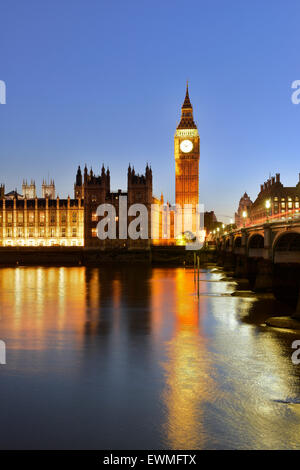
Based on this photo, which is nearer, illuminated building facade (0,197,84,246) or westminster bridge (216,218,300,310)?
westminster bridge (216,218,300,310)

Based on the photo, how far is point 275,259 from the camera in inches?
1841

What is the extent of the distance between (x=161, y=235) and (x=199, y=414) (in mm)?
149992

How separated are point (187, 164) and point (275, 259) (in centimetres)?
12932

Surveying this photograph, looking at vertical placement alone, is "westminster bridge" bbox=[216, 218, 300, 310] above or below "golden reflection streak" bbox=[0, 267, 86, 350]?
above

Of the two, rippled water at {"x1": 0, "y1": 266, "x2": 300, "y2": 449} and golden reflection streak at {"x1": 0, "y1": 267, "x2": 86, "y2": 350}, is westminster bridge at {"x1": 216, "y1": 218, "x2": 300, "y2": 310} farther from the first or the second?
golden reflection streak at {"x1": 0, "y1": 267, "x2": 86, "y2": 350}

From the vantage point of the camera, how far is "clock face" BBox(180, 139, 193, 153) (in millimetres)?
175988

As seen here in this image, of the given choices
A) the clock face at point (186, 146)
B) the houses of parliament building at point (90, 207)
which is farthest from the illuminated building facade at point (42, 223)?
the clock face at point (186, 146)

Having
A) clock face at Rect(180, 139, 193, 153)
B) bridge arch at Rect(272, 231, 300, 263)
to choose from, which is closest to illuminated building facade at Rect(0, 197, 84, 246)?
clock face at Rect(180, 139, 193, 153)

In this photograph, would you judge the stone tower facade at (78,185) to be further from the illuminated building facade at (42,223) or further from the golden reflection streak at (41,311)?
the golden reflection streak at (41,311)

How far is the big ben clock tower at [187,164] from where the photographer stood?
169 meters

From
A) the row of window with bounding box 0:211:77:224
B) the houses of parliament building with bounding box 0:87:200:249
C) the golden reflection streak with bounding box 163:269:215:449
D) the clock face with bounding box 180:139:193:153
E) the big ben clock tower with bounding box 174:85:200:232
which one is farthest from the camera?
the clock face with bounding box 180:139:193:153
